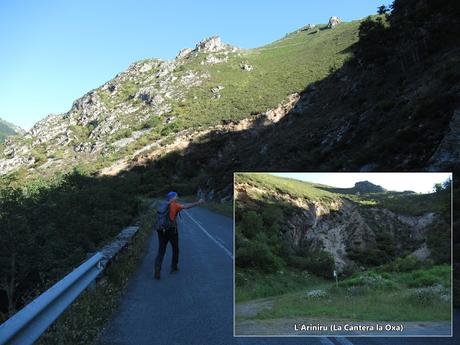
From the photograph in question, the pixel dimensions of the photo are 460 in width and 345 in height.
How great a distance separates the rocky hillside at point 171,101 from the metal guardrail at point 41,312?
78058 millimetres

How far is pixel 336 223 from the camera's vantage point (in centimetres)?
305

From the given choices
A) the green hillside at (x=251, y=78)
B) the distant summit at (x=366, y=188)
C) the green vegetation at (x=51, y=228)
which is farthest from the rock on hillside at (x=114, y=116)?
the distant summit at (x=366, y=188)

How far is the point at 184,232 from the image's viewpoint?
721 inches

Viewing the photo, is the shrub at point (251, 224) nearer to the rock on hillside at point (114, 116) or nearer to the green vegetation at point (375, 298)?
the green vegetation at point (375, 298)

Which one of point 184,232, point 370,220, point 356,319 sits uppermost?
point 370,220

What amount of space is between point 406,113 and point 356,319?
20537mm

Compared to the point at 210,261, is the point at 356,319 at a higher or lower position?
higher

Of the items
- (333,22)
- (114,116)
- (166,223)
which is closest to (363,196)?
(166,223)

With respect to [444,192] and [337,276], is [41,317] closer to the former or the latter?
[337,276]

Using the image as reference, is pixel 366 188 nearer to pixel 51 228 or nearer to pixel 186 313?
pixel 186 313

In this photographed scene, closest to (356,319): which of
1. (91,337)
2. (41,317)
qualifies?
(41,317)

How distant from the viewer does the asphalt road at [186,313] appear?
4.21 metres

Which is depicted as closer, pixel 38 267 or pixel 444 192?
pixel 444 192

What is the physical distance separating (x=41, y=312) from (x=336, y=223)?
9.32 ft
